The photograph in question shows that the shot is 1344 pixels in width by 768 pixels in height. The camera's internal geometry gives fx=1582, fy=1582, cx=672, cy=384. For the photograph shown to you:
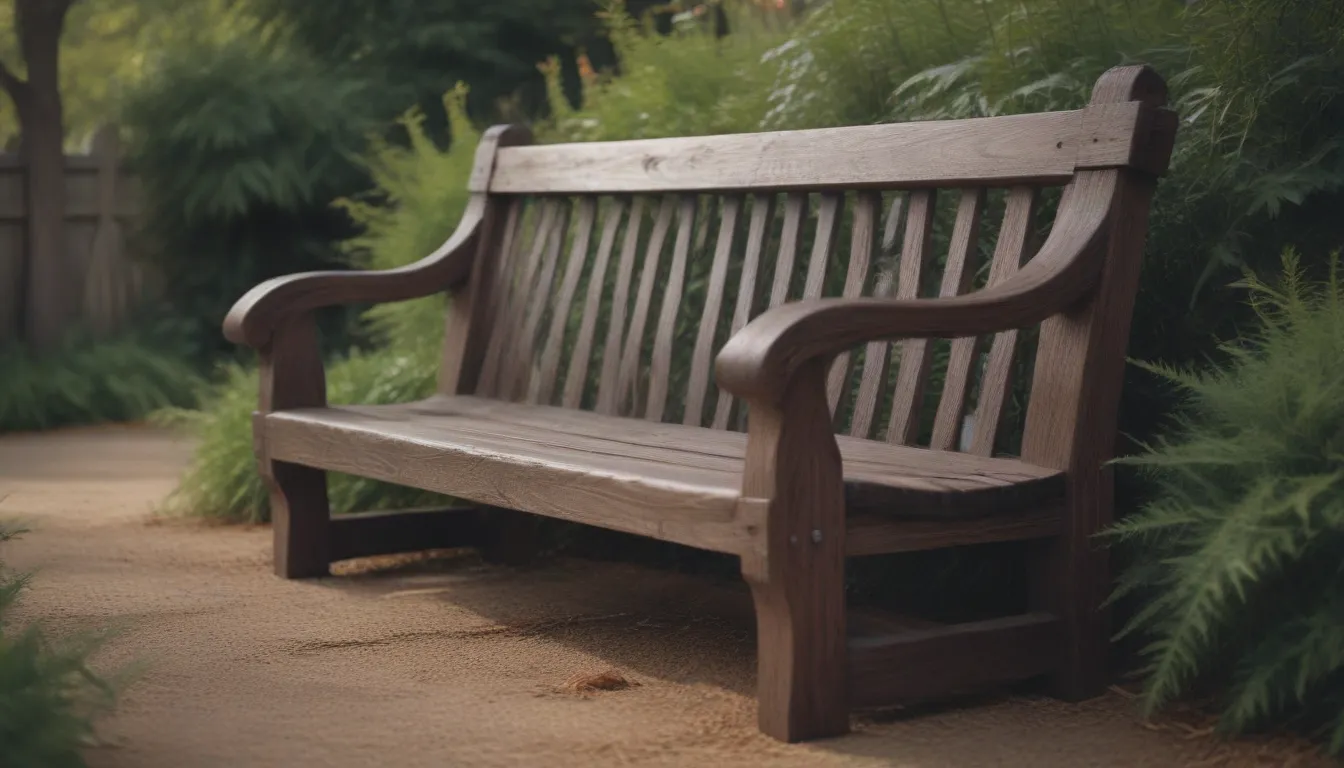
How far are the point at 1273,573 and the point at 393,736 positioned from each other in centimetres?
152

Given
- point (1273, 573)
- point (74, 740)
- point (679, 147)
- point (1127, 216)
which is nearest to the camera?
point (74, 740)

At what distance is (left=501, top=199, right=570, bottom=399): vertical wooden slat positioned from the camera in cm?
438

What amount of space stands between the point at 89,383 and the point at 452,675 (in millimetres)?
5955

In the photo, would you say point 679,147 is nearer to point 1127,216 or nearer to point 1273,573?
point 1127,216

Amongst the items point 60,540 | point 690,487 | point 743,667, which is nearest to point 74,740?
point 690,487

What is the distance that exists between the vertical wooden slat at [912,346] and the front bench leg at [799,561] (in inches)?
25.4

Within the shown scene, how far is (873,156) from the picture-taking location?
3.41 meters

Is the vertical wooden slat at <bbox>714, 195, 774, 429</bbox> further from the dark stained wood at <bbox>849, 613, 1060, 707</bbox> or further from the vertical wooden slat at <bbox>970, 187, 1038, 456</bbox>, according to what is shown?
the dark stained wood at <bbox>849, 613, 1060, 707</bbox>

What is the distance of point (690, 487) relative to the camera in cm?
279

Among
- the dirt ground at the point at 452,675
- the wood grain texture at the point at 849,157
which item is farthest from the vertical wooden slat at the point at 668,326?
the dirt ground at the point at 452,675

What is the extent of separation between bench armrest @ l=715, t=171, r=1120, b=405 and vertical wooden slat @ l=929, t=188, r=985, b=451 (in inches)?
10.4

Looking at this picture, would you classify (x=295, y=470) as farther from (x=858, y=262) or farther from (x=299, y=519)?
(x=858, y=262)

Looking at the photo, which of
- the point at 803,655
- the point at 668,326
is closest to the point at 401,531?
Answer: the point at 668,326

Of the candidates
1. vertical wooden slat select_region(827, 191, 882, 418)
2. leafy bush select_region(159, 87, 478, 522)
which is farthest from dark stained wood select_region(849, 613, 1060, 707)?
leafy bush select_region(159, 87, 478, 522)
